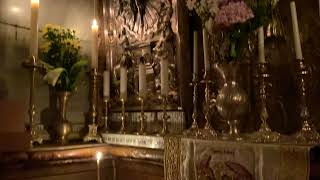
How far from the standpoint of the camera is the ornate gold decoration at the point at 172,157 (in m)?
1.31

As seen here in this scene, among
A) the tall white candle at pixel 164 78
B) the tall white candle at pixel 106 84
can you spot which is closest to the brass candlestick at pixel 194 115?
the tall white candle at pixel 164 78

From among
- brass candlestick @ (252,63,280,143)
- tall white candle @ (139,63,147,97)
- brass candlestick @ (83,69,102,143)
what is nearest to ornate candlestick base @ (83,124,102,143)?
brass candlestick @ (83,69,102,143)

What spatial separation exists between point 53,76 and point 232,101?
0.99m

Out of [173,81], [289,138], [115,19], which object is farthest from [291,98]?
[115,19]

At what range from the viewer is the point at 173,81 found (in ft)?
5.36

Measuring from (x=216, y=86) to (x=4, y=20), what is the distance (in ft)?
3.81

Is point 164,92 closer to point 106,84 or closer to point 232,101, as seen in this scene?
point 232,101

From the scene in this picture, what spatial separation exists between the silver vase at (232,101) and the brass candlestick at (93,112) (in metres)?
0.87

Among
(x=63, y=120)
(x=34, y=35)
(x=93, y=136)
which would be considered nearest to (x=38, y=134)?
(x=63, y=120)

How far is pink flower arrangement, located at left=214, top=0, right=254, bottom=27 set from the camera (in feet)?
3.79

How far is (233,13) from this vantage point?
1.17 m

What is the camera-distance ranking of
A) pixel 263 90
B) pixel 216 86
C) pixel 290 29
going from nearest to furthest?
pixel 263 90, pixel 290 29, pixel 216 86

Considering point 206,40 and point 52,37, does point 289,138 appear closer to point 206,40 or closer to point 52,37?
point 206,40

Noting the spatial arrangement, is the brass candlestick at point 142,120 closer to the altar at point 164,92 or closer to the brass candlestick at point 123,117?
the altar at point 164,92
